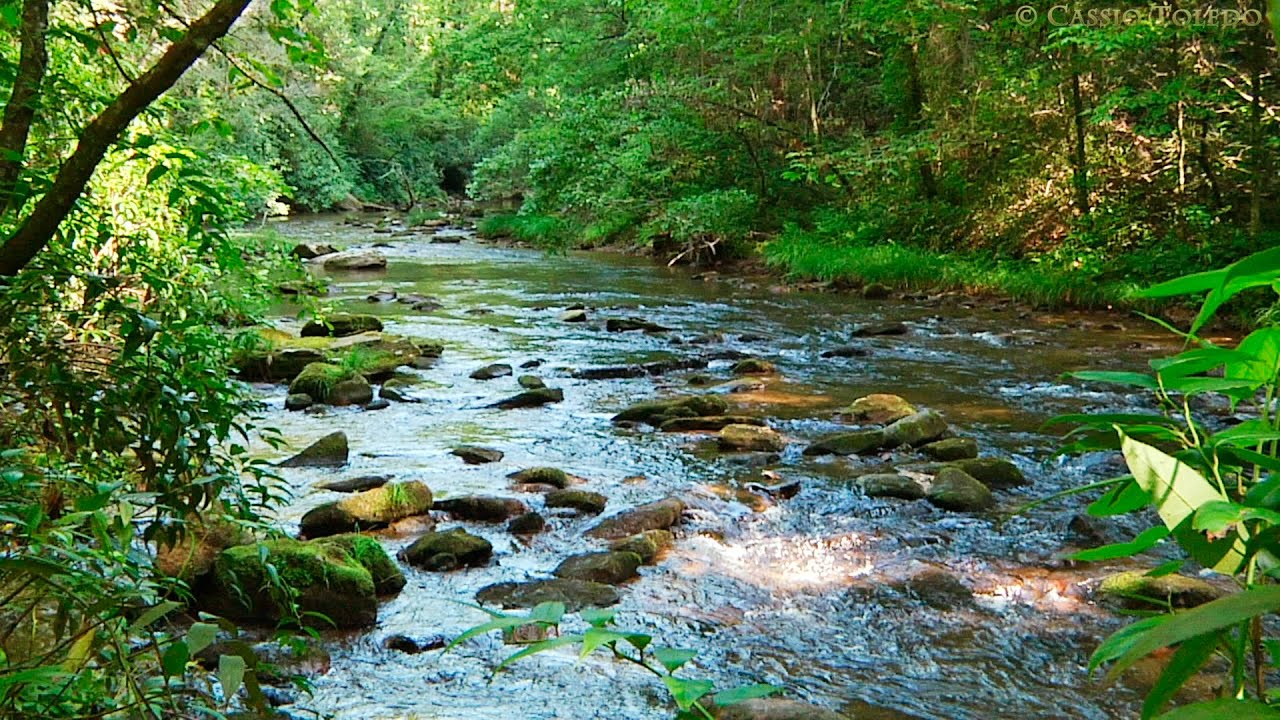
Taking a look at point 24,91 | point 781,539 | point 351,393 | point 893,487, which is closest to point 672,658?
point 24,91

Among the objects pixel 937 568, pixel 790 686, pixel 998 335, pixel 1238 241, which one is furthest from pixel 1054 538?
pixel 1238 241

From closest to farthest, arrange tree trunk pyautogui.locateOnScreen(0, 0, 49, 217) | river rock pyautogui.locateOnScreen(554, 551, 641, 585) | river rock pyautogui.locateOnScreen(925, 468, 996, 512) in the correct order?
tree trunk pyautogui.locateOnScreen(0, 0, 49, 217) < river rock pyautogui.locateOnScreen(554, 551, 641, 585) < river rock pyautogui.locateOnScreen(925, 468, 996, 512)

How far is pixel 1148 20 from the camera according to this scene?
38.8 ft

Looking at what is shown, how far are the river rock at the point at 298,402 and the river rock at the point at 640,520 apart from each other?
4227 millimetres

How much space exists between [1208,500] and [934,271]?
51.5 feet

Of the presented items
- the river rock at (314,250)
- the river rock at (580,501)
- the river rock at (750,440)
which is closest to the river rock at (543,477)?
the river rock at (580,501)

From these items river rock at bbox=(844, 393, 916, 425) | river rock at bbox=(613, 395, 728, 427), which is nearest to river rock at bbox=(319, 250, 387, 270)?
river rock at bbox=(613, 395, 728, 427)

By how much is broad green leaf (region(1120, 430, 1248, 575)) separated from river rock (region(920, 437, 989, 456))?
6773 millimetres

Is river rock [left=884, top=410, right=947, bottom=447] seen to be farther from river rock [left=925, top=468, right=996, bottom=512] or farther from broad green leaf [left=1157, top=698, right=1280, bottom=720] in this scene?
broad green leaf [left=1157, top=698, right=1280, bottom=720]

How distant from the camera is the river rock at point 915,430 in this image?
25.3ft

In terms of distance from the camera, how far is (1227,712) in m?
0.69

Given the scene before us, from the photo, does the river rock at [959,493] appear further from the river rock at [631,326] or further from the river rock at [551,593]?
the river rock at [631,326]

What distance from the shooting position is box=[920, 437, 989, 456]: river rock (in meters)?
7.36

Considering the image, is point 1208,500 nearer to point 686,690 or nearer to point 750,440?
point 686,690
